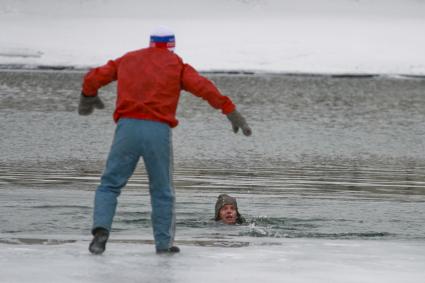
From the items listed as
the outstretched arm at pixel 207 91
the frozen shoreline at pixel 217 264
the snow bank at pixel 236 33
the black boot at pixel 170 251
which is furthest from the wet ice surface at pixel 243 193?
the snow bank at pixel 236 33

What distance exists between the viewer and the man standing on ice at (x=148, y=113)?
8570 millimetres

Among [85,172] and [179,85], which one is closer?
[179,85]

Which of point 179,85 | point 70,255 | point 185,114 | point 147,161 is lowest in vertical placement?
point 70,255

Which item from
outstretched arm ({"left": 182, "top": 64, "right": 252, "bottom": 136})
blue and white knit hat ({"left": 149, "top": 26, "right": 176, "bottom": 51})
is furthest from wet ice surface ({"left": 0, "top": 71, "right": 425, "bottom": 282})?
blue and white knit hat ({"left": 149, "top": 26, "right": 176, "bottom": 51})

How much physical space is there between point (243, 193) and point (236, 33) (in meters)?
67.7

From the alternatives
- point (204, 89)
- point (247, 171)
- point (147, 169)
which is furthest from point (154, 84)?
point (247, 171)

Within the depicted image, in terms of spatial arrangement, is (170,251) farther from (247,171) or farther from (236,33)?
(236,33)

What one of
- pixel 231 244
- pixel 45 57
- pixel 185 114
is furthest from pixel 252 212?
pixel 45 57

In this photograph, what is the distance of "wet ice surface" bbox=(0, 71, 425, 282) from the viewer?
814cm

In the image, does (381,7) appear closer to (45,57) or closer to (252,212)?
(45,57)

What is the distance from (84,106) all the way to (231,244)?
→ 1821mm

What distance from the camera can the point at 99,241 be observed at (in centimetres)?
857

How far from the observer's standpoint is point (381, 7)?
105 m

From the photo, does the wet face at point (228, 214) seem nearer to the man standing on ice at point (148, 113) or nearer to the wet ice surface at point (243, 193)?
the wet ice surface at point (243, 193)
